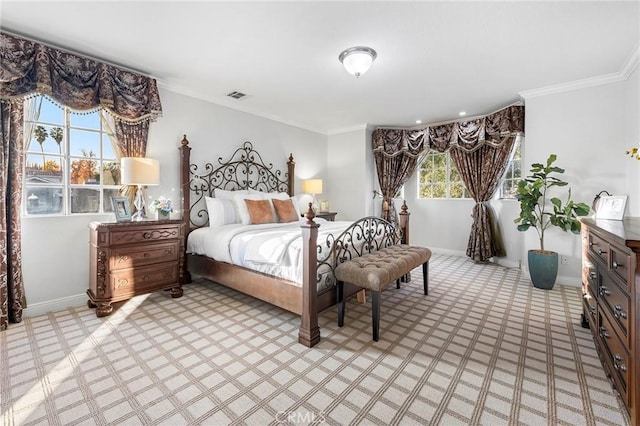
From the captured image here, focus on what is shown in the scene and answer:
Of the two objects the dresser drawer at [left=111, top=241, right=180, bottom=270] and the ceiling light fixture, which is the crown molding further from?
the dresser drawer at [left=111, top=241, right=180, bottom=270]

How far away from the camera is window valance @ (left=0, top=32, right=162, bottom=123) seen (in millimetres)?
2389

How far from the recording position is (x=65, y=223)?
287cm

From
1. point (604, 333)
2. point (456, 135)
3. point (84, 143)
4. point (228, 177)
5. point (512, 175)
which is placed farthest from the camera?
point (456, 135)

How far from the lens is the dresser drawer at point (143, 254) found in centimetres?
274

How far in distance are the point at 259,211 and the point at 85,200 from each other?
72.2 inches

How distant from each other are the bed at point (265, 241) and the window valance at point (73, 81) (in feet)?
2.17

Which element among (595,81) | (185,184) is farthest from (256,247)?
(595,81)

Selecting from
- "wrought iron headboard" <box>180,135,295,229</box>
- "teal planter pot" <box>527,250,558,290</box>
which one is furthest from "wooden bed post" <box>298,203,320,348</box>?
"teal planter pot" <box>527,250,558,290</box>

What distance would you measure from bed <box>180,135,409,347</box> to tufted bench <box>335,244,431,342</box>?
0.11 m

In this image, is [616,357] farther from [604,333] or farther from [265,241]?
[265,241]

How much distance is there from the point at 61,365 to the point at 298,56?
312cm

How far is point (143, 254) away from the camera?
291 cm

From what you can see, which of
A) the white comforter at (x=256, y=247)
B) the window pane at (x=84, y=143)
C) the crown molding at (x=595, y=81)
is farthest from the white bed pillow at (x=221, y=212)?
the crown molding at (x=595, y=81)

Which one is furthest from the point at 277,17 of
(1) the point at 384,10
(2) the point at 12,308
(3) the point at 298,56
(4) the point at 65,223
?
(2) the point at 12,308
